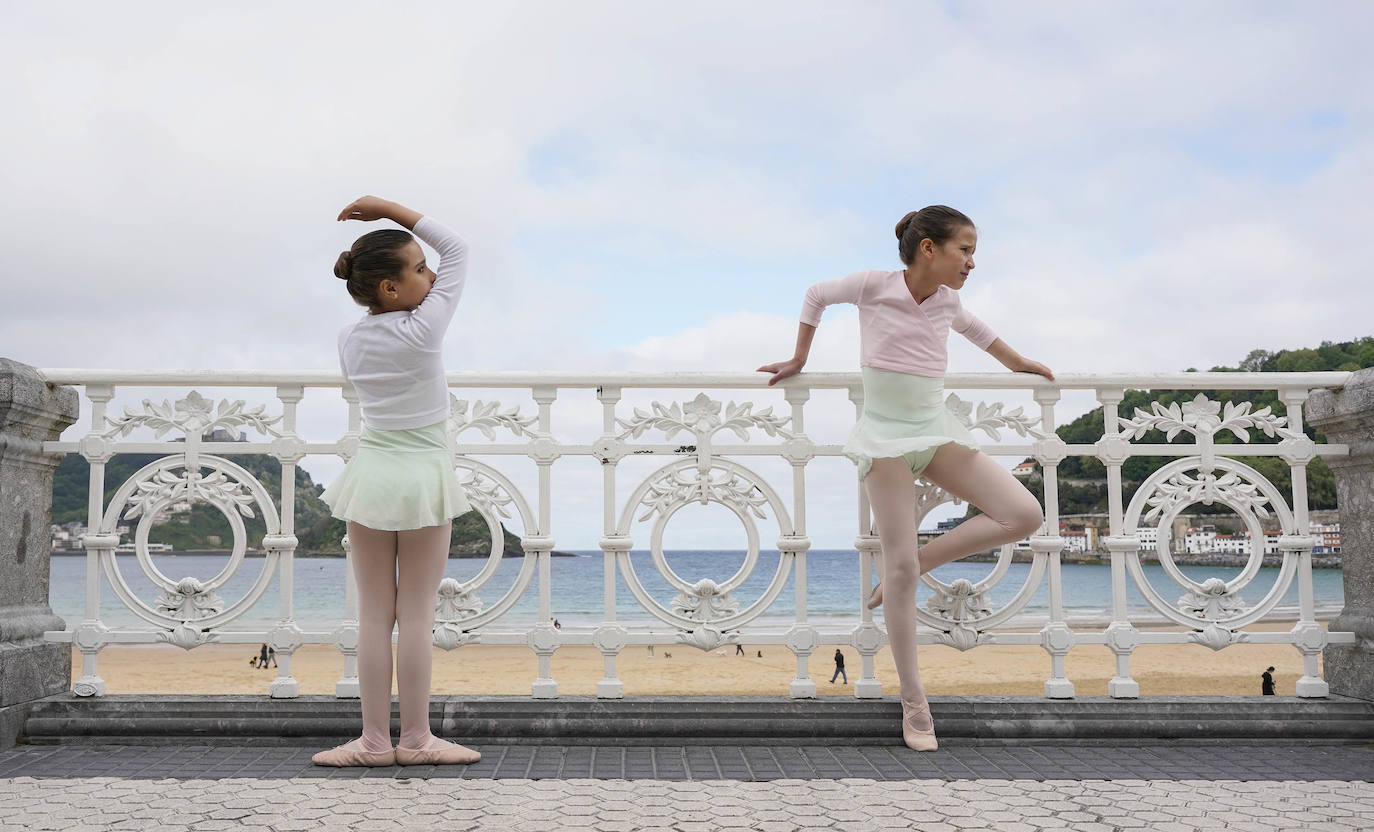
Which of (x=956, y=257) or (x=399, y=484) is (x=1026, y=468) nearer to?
(x=956, y=257)

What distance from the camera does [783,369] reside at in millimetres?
3697

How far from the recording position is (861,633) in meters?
3.76

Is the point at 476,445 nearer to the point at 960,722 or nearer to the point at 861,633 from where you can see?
the point at 861,633

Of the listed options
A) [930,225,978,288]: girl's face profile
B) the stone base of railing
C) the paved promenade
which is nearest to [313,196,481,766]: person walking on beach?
the paved promenade

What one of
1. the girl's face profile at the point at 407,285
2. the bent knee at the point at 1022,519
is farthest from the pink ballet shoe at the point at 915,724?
the girl's face profile at the point at 407,285

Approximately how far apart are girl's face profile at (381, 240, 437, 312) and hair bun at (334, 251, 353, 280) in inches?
5.0

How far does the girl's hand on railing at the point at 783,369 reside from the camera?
365 cm

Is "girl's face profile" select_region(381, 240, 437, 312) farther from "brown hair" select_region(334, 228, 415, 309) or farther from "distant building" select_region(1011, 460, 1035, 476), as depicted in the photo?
"distant building" select_region(1011, 460, 1035, 476)

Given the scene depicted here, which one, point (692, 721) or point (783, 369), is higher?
point (783, 369)

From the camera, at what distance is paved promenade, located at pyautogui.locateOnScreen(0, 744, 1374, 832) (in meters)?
2.54

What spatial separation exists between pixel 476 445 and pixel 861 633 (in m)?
1.71

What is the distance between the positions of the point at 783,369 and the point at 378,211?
1597mm

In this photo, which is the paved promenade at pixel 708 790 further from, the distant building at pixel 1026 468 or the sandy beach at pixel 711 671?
the sandy beach at pixel 711 671

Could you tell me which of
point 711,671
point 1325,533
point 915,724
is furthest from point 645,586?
point 915,724
